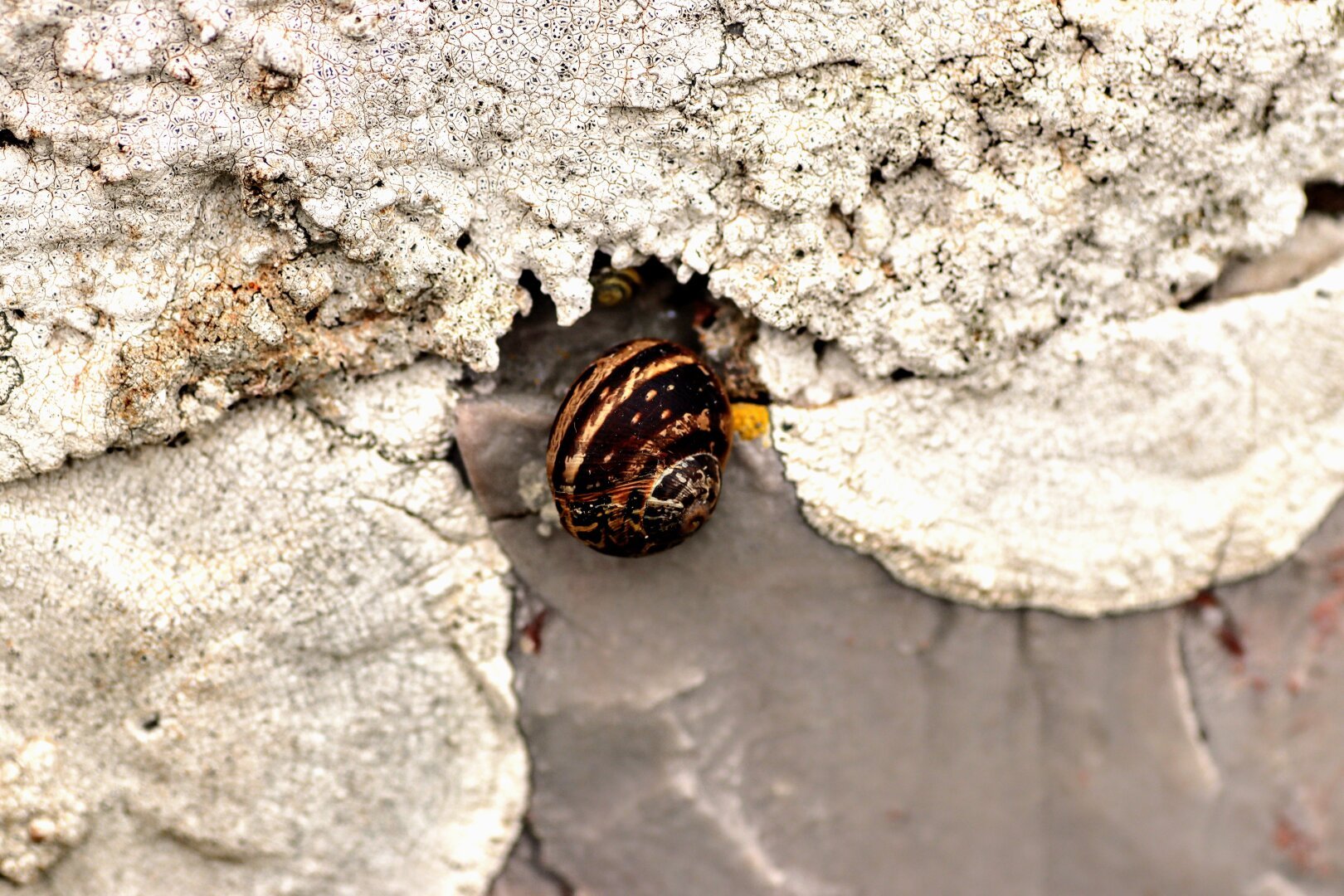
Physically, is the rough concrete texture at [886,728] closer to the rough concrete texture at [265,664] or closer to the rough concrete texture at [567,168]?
the rough concrete texture at [265,664]

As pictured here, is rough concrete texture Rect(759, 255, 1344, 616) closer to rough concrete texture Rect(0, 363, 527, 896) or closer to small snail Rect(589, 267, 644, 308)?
small snail Rect(589, 267, 644, 308)

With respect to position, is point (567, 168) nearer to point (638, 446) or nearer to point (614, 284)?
point (614, 284)

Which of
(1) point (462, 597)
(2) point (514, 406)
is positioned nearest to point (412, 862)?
(1) point (462, 597)

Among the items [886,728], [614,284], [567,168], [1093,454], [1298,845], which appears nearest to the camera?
[567,168]

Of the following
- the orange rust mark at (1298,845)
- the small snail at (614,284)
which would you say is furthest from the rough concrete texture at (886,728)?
the small snail at (614,284)

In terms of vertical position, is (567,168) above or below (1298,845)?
above

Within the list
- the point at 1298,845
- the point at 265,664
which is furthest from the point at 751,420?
the point at 1298,845

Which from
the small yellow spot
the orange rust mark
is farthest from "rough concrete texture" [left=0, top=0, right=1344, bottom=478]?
the orange rust mark

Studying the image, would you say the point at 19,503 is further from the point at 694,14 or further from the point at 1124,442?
the point at 1124,442
